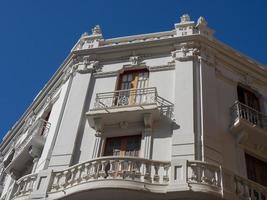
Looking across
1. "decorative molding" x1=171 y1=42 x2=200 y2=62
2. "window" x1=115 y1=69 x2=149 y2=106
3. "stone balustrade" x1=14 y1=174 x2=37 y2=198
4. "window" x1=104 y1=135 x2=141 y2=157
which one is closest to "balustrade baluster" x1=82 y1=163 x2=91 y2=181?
"window" x1=104 y1=135 x2=141 y2=157

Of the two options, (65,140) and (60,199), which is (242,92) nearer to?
(65,140)

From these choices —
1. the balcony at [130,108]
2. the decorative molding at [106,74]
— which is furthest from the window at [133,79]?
the balcony at [130,108]

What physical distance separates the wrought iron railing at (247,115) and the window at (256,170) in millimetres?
1340

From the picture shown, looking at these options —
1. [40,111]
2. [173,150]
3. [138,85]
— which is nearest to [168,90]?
[138,85]

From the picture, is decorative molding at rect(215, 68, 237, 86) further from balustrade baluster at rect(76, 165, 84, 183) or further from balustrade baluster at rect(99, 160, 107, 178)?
balustrade baluster at rect(76, 165, 84, 183)

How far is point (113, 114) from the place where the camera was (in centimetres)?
1501

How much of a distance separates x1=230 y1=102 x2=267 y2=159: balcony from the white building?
1.5 inches

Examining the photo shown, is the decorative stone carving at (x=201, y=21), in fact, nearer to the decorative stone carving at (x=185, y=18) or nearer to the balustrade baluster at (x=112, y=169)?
the decorative stone carving at (x=185, y=18)

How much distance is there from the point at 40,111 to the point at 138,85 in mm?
5821

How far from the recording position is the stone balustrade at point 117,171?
12.6 m

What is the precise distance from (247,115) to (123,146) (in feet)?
15.6

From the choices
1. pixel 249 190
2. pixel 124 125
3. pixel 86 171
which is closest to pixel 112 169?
pixel 86 171

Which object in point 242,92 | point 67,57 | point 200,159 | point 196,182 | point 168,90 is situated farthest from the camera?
point 67,57

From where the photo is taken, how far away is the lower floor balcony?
1212cm
